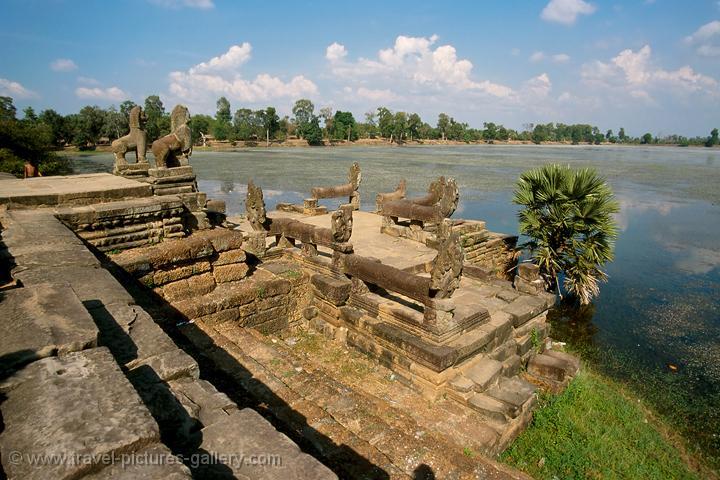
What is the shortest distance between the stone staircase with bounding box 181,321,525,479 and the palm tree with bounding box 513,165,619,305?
7.79 m

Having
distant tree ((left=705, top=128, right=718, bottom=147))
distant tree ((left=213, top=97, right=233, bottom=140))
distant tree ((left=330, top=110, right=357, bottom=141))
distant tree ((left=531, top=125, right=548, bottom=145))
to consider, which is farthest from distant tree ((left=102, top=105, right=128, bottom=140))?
distant tree ((left=705, top=128, right=718, bottom=147))

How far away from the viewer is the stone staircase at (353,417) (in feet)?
11.4

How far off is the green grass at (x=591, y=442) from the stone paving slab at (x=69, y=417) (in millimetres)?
4539

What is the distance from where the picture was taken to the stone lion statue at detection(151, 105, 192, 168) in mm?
7547

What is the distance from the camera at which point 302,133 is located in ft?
303

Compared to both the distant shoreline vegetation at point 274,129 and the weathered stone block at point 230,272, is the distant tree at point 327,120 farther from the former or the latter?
the weathered stone block at point 230,272

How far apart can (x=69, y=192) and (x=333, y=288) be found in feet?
13.8

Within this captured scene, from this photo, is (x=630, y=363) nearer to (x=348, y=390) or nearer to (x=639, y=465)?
(x=639, y=465)

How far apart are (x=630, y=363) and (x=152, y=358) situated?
9493 millimetres

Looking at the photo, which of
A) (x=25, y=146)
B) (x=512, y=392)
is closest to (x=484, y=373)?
(x=512, y=392)

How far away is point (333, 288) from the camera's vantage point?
639cm

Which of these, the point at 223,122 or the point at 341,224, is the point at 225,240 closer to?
the point at 341,224

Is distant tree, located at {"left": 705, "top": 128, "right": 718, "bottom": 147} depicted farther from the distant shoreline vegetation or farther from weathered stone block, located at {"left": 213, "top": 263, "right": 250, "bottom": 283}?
weathered stone block, located at {"left": 213, "top": 263, "right": 250, "bottom": 283}

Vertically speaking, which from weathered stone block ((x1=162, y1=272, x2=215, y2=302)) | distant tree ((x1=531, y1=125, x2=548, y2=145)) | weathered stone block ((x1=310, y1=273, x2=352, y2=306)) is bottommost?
weathered stone block ((x1=310, y1=273, x2=352, y2=306))
